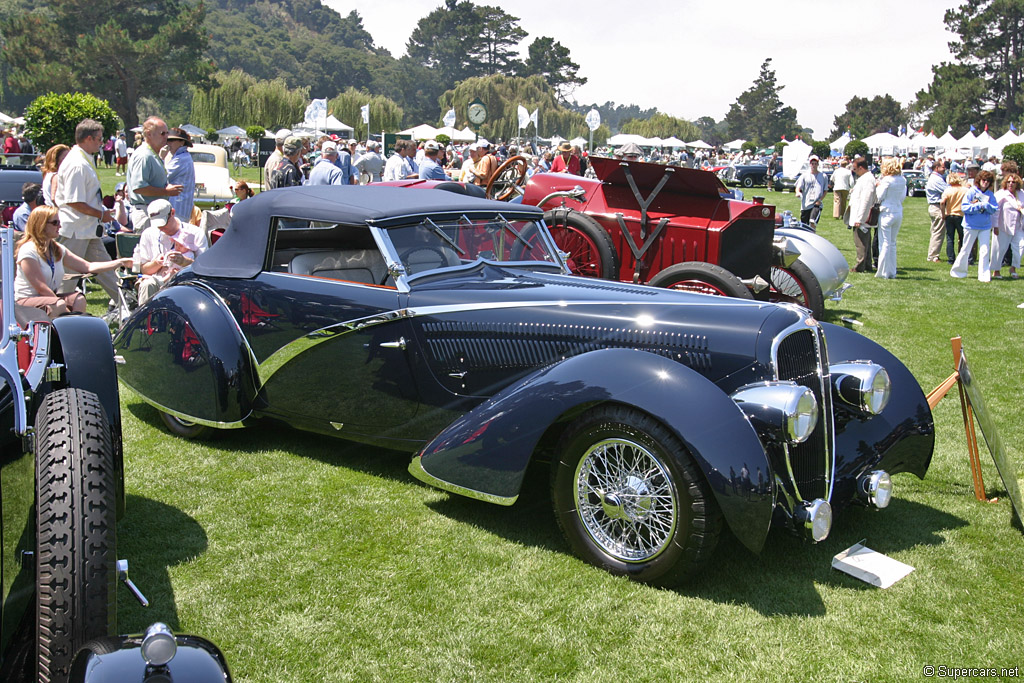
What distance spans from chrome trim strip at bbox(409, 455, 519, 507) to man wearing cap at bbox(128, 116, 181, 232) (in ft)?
18.4

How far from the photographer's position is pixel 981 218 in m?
13.2

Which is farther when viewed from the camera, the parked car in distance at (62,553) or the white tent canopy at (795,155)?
the white tent canopy at (795,155)

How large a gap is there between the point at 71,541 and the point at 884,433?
391 cm

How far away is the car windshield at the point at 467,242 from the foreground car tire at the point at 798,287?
179 inches

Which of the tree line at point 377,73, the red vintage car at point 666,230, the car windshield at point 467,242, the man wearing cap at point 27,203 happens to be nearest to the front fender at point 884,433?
the car windshield at point 467,242

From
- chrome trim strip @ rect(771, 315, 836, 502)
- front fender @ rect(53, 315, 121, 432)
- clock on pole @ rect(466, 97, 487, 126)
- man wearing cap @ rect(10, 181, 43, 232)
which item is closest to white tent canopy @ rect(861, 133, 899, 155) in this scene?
clock on pole @ rect(466, 97, 487, 126)

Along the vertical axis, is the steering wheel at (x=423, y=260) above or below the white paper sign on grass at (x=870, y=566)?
above

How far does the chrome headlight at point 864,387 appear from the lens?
13.8ft

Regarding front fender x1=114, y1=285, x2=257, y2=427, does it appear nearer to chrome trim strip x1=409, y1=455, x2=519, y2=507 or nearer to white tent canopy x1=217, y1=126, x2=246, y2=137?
chrome trim strip x1=409, y1=455, x2=519, y2=507

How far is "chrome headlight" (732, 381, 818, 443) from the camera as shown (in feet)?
11.9

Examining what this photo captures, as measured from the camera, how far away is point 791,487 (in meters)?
3.68

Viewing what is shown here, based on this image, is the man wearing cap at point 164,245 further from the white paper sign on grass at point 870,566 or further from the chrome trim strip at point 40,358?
the white paper sign on grass at point 870,566

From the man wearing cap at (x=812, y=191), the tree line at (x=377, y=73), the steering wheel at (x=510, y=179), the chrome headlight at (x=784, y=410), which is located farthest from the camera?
the tree line at (x=377, y=73)

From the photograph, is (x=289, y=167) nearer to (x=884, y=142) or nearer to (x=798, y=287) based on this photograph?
(x=798, y=287)
